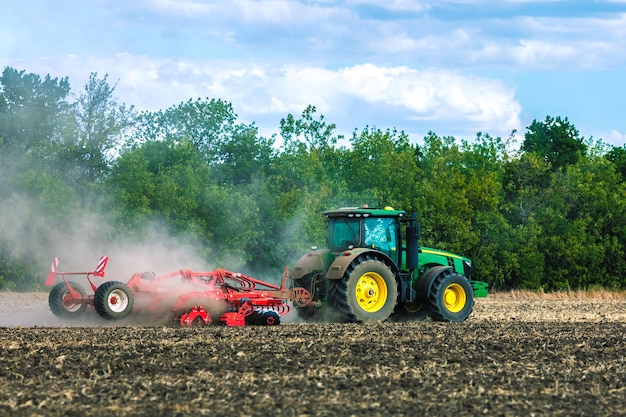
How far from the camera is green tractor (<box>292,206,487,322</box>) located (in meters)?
19.8

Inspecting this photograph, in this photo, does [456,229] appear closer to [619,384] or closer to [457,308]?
[457,308]

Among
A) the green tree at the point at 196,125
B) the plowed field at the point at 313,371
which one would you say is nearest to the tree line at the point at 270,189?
the green tree at the point at 196,125

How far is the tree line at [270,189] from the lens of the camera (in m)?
38.8

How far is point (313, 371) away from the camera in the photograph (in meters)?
12.2

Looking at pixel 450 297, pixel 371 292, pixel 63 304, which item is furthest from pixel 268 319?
pixel 450 297

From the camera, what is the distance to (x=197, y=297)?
62.3 ft

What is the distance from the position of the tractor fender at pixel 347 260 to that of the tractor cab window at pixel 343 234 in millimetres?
525

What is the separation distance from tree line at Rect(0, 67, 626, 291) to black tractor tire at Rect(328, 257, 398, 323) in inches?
701

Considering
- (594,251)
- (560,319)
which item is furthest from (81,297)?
(594,251)

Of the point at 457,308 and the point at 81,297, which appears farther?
the point at 457,308

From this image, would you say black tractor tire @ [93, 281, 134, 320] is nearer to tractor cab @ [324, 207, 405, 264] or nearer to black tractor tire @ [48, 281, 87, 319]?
black tractor tire @ [48, 281, 87, 319]

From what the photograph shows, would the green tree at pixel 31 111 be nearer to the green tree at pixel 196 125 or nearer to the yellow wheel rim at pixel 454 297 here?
the green tree at pixel 196 125

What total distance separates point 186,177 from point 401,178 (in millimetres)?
15067

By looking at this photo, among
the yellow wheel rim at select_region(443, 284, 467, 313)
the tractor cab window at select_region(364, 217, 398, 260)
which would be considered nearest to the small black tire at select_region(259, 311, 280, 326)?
the tractor cab window at select_region(364, 217, 398, 260)
